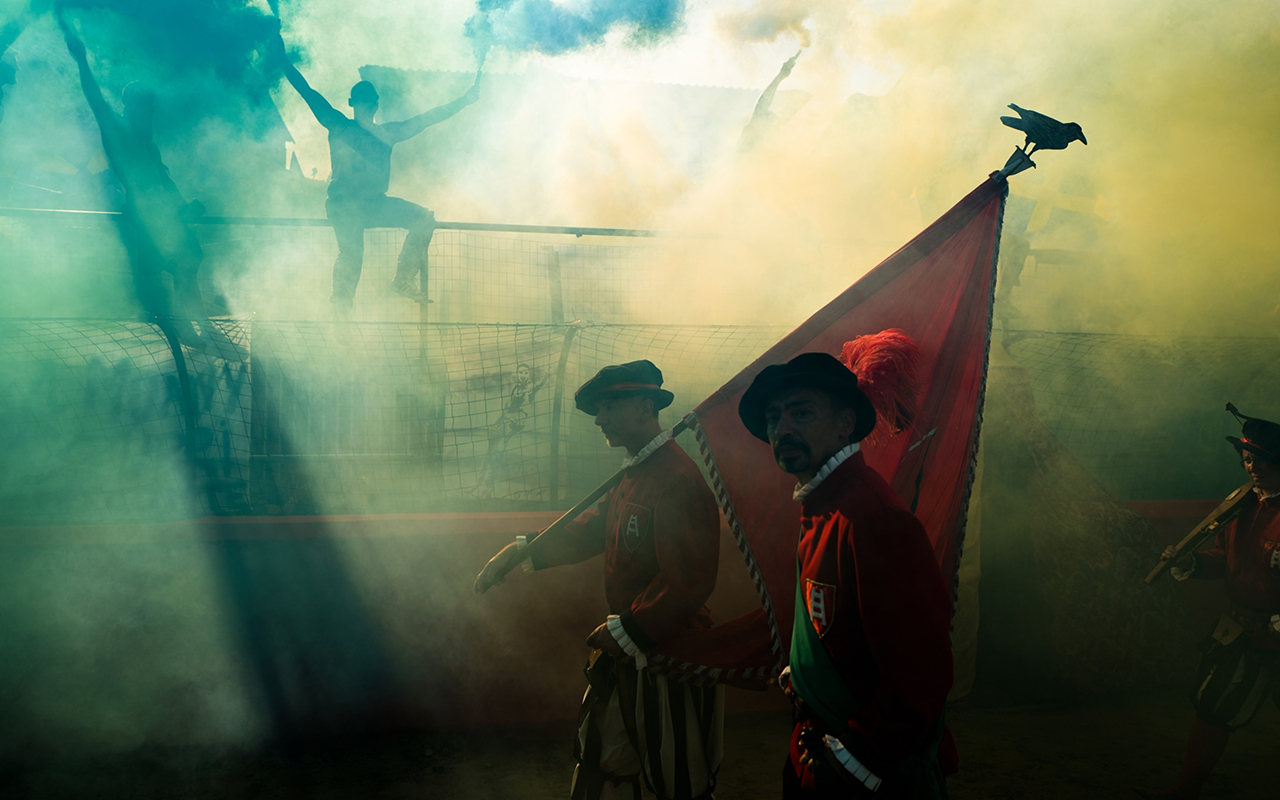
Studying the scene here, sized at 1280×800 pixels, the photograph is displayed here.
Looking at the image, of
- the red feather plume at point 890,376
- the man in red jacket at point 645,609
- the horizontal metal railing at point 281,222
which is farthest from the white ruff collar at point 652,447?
the horizontal metal railing at point 281,222

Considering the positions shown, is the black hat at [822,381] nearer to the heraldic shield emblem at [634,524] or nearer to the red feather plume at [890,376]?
the red feather plume at [890,376]

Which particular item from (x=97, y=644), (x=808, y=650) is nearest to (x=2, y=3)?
(x=97, y=644)

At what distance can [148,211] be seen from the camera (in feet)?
19.3

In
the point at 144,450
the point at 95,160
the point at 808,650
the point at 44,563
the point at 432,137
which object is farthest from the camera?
the point at 432,137

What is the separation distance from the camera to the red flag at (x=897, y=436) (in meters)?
2.50

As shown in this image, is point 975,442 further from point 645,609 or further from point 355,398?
point 355,398

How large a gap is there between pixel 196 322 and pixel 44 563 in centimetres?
158

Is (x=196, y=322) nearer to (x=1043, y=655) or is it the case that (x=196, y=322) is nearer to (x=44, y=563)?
(x=44, y=563)

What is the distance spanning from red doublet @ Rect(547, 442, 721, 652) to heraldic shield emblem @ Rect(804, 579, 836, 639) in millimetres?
793

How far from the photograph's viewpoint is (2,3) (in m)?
6.42

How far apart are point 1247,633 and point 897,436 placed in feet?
8.90

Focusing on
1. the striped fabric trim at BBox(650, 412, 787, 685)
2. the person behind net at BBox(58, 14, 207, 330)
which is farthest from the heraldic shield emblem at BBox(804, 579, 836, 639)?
the person behind net at BBox(58, 14, 207, 330)

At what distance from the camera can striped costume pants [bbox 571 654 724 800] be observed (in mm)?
2908

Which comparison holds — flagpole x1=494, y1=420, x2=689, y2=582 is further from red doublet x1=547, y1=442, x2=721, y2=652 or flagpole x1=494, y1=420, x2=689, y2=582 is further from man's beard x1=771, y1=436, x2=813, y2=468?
man's beard x1=771, y1=436, x2=813, y2=468
